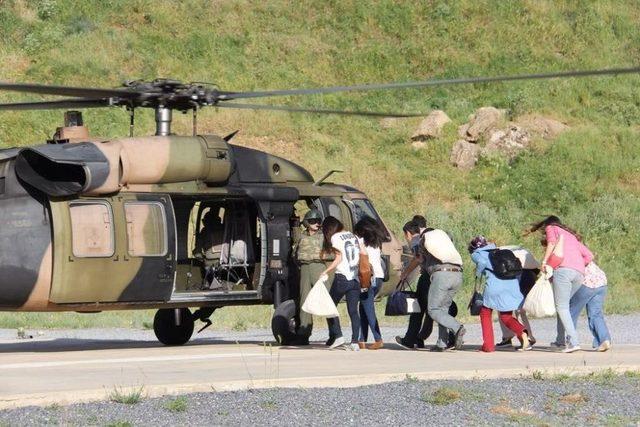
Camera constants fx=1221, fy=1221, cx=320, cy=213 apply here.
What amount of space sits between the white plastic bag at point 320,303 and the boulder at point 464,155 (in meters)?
22.3

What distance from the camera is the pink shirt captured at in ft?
48.8

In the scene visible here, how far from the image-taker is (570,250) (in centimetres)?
1492

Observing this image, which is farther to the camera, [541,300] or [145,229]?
[145,229]

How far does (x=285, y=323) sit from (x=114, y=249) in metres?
2.52

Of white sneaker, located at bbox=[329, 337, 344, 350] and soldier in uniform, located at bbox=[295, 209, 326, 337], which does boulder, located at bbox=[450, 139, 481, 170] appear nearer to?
soldier in uniform, located at bbox=[295, 209, 326, 337]

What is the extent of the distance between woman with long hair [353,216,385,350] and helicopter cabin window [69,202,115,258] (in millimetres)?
3240

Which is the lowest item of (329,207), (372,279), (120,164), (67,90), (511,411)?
(511,411)

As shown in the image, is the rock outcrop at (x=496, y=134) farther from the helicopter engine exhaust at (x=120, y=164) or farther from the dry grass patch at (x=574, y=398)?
the dry grass patch at (x=574, y=398)

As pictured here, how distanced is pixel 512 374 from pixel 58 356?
18.1 ft

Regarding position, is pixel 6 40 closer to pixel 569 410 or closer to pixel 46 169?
pixel 46 169

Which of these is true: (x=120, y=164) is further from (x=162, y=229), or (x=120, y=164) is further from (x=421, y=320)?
(x=421, y=320)

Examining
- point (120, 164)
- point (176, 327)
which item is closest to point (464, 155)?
point (176, 327)

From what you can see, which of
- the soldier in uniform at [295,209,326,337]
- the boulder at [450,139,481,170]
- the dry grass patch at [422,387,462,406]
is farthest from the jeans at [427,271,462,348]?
the boulder at [450,139,481,170]

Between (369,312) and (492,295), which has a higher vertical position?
(492,295)
